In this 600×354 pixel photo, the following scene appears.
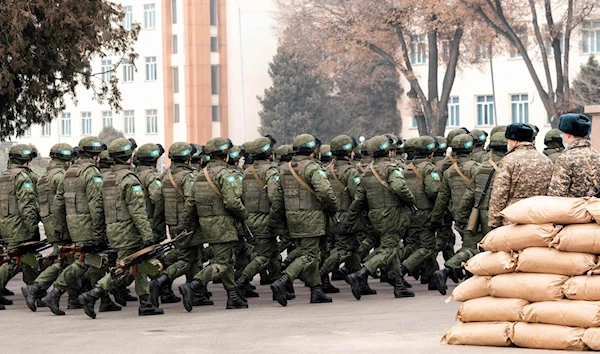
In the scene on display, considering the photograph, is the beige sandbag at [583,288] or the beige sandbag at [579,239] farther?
the beige sandbag at [579,239]

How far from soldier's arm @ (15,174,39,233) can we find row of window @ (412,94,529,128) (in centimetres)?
4286

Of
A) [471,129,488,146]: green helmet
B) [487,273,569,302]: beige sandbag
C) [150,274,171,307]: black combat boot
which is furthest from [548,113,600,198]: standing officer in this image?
[471,129,488,146]: green helmet

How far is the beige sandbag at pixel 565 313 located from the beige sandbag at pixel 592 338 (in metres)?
0.05

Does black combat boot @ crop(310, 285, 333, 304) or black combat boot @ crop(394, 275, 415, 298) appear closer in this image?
black combat boot @ crop(310, 285, 333, 304)

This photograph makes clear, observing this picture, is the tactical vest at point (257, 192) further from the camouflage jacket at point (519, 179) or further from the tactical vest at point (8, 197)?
the camouflage jacket at point (519, 179)

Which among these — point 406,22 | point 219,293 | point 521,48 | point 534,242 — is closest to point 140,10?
point 406,22

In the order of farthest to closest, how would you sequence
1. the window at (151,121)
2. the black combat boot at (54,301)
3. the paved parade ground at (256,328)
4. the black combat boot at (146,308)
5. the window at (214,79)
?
the window at (151,121) < the window at (214,79) < the black combat boot at (54,301) < the black combat boot at (146,308) < the paved parade ground at (256,328)

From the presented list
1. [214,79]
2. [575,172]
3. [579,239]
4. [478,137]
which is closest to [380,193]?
[478,137]

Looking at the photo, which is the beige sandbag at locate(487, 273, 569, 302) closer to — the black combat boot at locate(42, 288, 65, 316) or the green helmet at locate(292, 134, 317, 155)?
the green helmet at locate(292, 134, 317, 155)

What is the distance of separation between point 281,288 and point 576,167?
186 inches

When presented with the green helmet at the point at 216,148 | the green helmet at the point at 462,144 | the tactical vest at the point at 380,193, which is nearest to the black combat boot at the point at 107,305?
the green helmet at the point at 216,148

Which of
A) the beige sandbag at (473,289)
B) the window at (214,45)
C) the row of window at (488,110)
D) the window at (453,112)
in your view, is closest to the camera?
the beige sandbag at (473,289)

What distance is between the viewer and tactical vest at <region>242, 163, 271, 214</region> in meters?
15.6

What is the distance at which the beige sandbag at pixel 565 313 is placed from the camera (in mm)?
9836
